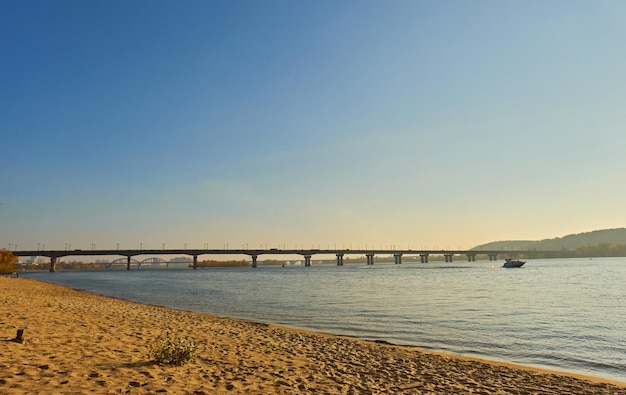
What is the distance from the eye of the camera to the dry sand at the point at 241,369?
34.3ft

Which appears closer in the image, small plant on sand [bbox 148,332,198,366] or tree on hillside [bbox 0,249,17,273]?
small plant on sand [bbox 148,332,198,366]

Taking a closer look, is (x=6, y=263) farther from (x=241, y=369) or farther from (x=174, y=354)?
(x=241, y=369)

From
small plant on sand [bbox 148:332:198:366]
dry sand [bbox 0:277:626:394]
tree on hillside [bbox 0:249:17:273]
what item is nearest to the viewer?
dry sand [bbox 0:277:626:394]

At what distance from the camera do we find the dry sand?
412 inches

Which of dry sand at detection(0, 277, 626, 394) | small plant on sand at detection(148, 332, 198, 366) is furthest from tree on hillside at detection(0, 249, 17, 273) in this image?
small plant on sand at detection(148, 332, 198, 366)

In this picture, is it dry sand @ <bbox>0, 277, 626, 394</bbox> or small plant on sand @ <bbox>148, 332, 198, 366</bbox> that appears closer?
dry sand @ <bbox>0, 277, 626, 394</bbox>

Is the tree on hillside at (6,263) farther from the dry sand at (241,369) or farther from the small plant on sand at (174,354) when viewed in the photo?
the small plant on sand at (174,354)

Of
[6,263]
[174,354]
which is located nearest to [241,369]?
[174,354]

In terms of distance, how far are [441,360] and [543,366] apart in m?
4.55

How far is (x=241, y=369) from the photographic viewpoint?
13.1m

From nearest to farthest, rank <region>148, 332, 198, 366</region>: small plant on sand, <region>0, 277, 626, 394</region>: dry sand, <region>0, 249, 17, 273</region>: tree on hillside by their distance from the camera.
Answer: <region>0, 277, 626, 394</region>: dry sand, <region>148, 332, 198, 366</region>: small plant on sand, <region>0, 249, 17, 273</region>: tree on hillside

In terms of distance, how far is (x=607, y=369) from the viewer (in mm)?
17016

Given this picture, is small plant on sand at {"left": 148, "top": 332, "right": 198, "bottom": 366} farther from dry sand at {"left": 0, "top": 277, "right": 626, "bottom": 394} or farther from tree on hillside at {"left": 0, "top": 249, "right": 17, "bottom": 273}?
tree on hillside at {"left": 0, "top": 249, "right": 17, "bottom": 273}

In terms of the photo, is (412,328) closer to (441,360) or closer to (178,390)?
(441,360)
